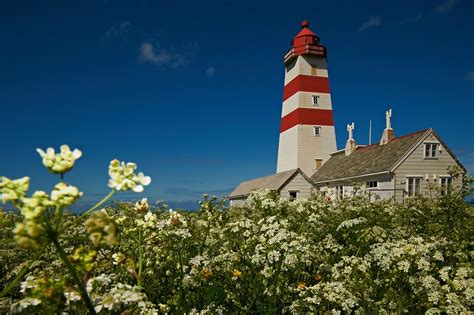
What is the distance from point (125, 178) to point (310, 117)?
35.2 m

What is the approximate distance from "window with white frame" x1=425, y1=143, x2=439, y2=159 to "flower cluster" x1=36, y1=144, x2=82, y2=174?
30923mm

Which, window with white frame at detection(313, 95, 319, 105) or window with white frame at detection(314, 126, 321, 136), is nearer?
window with white frame at detection(314, 126, 321, 136)

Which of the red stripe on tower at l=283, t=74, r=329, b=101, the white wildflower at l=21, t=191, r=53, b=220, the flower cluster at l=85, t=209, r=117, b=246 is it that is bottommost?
the flower cluster at l=85, t=209, r=117, b=246

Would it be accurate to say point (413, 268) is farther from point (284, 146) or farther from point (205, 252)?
point (284, 146)

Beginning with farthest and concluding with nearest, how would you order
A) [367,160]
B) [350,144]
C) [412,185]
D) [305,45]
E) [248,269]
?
[305,45], [350,144], [367,160], [412,185], [248,269]

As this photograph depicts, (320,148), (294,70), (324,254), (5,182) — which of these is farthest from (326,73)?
(5,182)

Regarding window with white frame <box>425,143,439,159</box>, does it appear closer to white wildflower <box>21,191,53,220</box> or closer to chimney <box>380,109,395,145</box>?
chimney <box>380,109,395,145</box>

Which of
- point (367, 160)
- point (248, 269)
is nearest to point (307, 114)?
point (367, 160)

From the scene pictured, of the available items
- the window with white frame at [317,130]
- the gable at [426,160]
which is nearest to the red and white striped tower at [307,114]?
the window with white frame at [317,130]

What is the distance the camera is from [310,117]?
3556cm

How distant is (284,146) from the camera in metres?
38.3

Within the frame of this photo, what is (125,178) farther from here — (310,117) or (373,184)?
(310,117)

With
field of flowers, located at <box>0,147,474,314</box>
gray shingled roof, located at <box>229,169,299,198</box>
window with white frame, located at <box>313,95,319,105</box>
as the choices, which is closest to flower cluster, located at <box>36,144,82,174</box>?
field of flowers, located at <box>0,147,474,314</box>

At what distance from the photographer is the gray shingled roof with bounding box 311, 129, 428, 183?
2736cm
